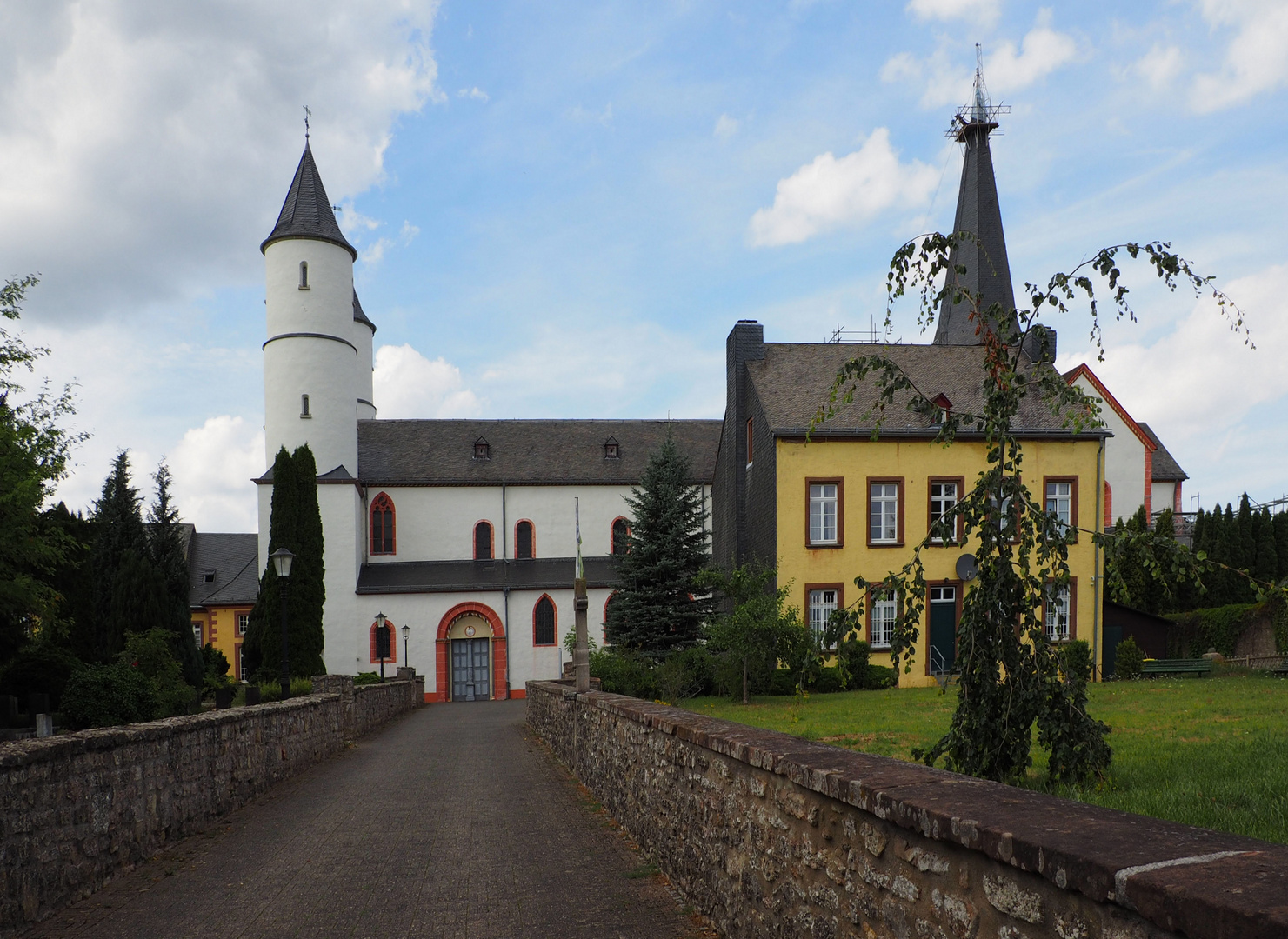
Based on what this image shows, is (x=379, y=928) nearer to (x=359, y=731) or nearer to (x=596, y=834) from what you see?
(x=596, y=834)

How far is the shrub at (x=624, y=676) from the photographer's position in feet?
67.6

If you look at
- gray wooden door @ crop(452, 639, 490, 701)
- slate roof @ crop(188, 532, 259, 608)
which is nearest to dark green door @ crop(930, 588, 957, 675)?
gray wooden door @ crop(452, 639, 490, 701)

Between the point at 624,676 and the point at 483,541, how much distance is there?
23137 millimetres

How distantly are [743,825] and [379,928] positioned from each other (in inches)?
93.4

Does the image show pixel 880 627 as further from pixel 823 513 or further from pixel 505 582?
pixel 505 582

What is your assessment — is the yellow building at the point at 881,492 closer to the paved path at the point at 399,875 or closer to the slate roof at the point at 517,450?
the slate roof at the point at 517,450

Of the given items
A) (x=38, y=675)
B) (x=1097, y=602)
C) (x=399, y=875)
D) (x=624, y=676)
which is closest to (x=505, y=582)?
(x=38, y=675)

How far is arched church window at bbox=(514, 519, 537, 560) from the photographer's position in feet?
141

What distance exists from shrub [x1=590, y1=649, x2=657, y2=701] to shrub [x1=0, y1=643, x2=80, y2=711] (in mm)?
11787

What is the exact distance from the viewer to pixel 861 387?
29.0m

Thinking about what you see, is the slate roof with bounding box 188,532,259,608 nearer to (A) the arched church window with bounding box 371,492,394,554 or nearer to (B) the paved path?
(A) the arched church window with bounding box 371,492,394,554

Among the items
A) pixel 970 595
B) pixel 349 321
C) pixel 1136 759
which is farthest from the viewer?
pixel 349 321

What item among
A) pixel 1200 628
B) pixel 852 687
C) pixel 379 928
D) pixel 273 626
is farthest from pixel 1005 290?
pixel 379 928

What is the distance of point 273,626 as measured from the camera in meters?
35.1
